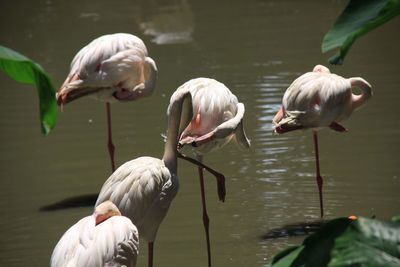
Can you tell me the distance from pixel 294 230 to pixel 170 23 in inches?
255

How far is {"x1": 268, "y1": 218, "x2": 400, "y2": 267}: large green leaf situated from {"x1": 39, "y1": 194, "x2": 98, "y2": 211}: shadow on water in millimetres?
4192

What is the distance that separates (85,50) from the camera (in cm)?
561

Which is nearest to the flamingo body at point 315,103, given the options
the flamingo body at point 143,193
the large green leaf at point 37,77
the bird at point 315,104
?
the bird at point 315,104

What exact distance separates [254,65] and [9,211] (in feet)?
12.1

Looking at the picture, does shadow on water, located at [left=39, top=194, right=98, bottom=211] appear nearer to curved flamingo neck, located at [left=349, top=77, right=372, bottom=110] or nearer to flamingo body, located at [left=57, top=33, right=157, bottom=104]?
flamingo body, located at [left=57, top=33, right=157, bottom=104]

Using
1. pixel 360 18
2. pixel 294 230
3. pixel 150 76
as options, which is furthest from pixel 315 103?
pixel 360 18

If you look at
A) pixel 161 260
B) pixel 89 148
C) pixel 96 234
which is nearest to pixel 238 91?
pixel 89 148

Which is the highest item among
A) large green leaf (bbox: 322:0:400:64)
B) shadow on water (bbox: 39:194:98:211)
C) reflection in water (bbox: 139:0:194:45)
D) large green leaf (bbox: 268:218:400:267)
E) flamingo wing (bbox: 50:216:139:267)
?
large green leaf (bbox: 322:0:400:64)

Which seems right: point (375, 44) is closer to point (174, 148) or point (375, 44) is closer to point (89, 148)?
point (89, 148)

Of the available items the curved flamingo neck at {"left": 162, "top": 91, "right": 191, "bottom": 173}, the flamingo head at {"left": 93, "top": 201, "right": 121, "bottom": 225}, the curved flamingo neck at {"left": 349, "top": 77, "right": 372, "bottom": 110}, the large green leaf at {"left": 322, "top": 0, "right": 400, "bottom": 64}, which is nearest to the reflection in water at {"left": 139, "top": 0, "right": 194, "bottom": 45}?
the curved flamingo neck at {"left": 349, "top": 77, "right": 372, "bottom": 110}

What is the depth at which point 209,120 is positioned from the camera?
14.5 ft

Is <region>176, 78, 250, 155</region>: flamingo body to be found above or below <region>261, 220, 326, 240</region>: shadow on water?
above

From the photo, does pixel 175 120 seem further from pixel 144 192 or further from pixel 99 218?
pixel 99 218

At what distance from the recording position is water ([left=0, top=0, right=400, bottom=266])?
4.96 meters
